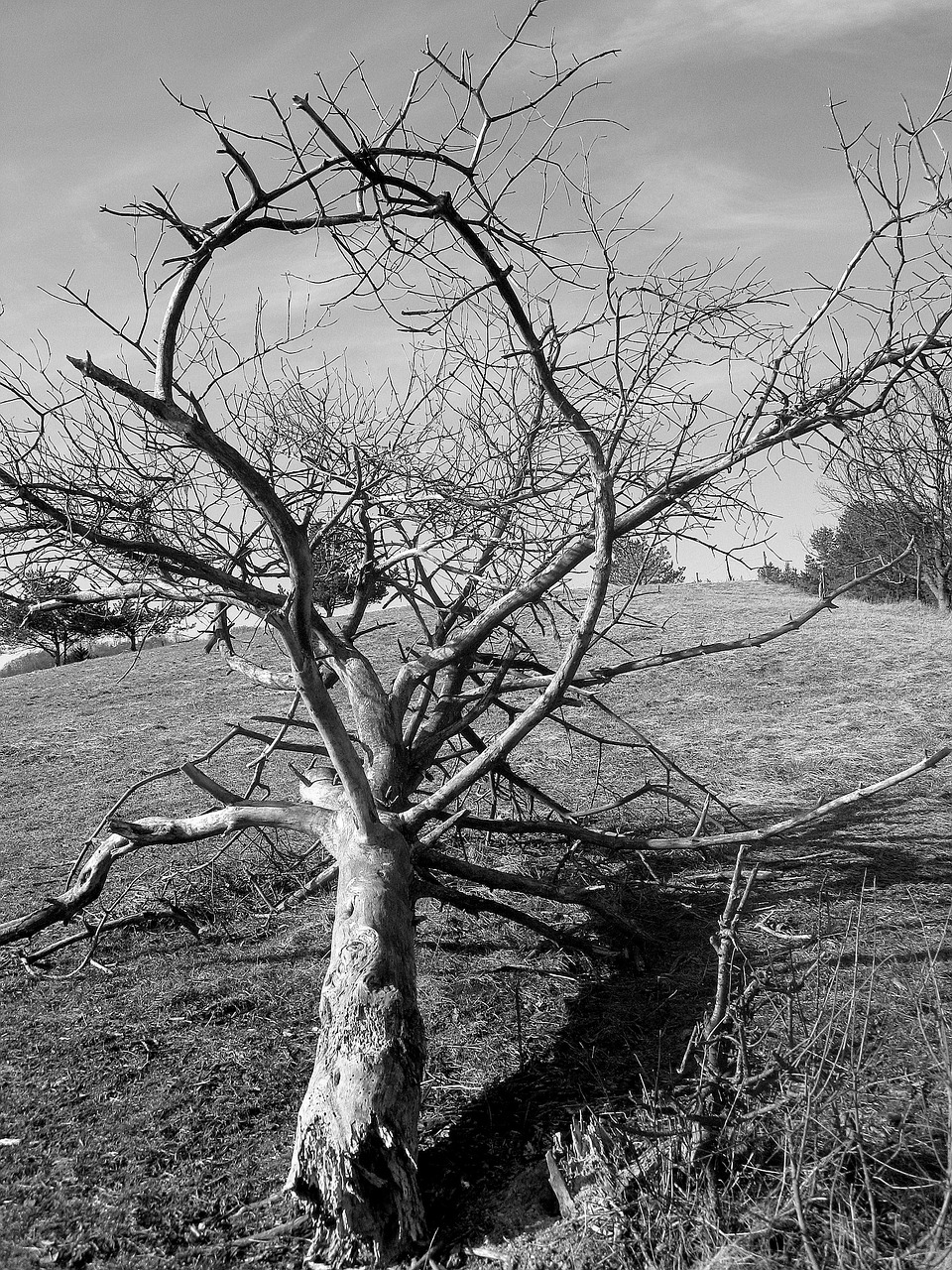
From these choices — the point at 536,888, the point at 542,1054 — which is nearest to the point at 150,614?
the point at 536,888

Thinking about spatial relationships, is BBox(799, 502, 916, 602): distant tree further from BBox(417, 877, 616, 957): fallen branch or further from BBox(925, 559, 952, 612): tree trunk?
BBox(417, 877, 616, 957): fallen branch

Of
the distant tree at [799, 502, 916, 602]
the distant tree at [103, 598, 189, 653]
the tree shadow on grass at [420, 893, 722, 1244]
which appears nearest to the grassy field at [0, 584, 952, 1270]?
the tree shadow on grass at [420, 893, 722, 1244]

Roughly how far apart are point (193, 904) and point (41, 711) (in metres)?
7.37

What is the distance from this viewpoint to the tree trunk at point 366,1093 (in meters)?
2.79

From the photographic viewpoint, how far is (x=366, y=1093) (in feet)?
9.80

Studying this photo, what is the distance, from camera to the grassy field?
2.45 metres

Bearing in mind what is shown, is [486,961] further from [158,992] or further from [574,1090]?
[158,992]

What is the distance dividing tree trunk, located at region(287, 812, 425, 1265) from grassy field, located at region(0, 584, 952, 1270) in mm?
151

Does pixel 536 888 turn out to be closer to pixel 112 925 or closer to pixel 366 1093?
pixel 366 1093

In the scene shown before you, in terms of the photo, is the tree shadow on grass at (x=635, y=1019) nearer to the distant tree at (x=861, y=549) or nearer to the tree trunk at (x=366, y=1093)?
the tree trunk at (x=366, y=1093)

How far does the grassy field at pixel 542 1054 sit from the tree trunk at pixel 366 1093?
0.15m

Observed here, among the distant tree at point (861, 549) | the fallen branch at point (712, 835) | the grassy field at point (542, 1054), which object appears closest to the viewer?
the grassy field at point (542, 1054)

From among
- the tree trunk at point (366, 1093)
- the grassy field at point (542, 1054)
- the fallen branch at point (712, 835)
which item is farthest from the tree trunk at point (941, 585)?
the tree trunk at point (366, 1093)

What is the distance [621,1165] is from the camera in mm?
2721
